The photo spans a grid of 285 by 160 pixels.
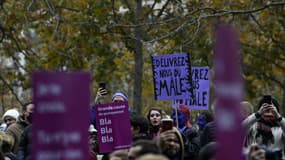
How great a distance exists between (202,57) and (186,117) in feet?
30.5

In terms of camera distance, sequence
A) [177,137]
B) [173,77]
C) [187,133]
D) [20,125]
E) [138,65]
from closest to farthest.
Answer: [177,137], [187,133], [20,125], [173,77], [138,65]

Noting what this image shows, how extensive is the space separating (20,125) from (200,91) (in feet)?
9.24

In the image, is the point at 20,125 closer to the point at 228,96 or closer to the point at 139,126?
the point at 139,126

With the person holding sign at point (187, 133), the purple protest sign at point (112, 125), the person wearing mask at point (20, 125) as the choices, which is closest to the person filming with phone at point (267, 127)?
the person holding sign at point (187, 133)

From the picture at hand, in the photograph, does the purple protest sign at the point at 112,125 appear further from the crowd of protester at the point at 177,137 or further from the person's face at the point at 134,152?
the person's face at the point at 134,152

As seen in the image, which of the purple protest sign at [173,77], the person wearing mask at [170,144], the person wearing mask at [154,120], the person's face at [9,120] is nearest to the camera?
the person wearing mask at [170,144]

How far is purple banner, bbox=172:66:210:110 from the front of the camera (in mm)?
13273

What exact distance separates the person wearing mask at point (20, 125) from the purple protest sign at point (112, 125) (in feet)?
3.63

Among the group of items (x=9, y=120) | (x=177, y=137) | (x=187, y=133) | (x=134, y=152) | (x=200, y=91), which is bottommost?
(x=134, y=152)

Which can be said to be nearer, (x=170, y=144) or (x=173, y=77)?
(x=170, y=144)

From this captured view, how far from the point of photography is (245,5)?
2045 cm

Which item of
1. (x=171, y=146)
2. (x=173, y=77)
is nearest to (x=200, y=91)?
(x=173, y=77)

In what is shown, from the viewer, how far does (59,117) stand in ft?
18.3

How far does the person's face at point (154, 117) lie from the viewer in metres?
11.3
